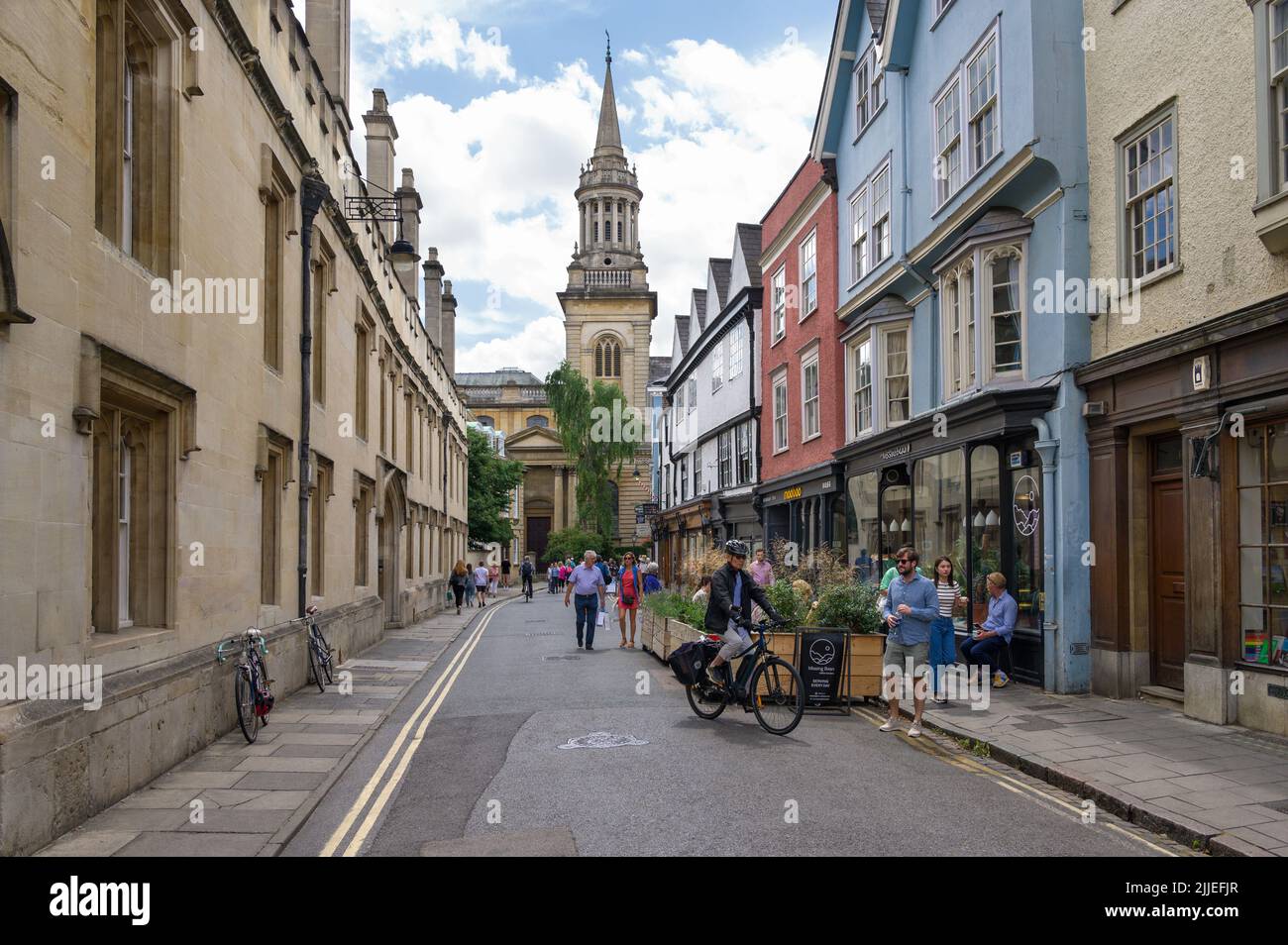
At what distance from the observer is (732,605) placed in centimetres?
1077

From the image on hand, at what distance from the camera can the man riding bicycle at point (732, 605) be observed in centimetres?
1067

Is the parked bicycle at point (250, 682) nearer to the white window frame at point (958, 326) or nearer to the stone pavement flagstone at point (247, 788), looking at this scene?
the stone pavement flagstone at point (247, 788)

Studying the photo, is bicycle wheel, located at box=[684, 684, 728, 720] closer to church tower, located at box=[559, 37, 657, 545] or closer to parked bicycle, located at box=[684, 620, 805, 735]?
parked bicycle, located at box=[684, 620, 805, 735]

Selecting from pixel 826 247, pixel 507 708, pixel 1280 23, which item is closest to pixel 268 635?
pixel 507 708

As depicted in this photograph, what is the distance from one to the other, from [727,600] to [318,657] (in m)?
6.76

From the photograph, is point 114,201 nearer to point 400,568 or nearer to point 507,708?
point 507,708

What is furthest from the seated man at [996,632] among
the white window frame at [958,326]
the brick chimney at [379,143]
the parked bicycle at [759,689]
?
the brick chimney at [379,143]

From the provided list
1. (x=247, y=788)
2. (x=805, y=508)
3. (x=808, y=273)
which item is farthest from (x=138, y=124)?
(x=805, y=508)

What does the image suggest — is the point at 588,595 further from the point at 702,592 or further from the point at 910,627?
the point at 910,627

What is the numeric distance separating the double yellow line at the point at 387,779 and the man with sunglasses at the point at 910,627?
4740 millimetres

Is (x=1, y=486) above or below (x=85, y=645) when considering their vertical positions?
above

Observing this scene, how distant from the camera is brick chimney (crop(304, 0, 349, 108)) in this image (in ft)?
60.5

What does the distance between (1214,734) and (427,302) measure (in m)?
33.1
